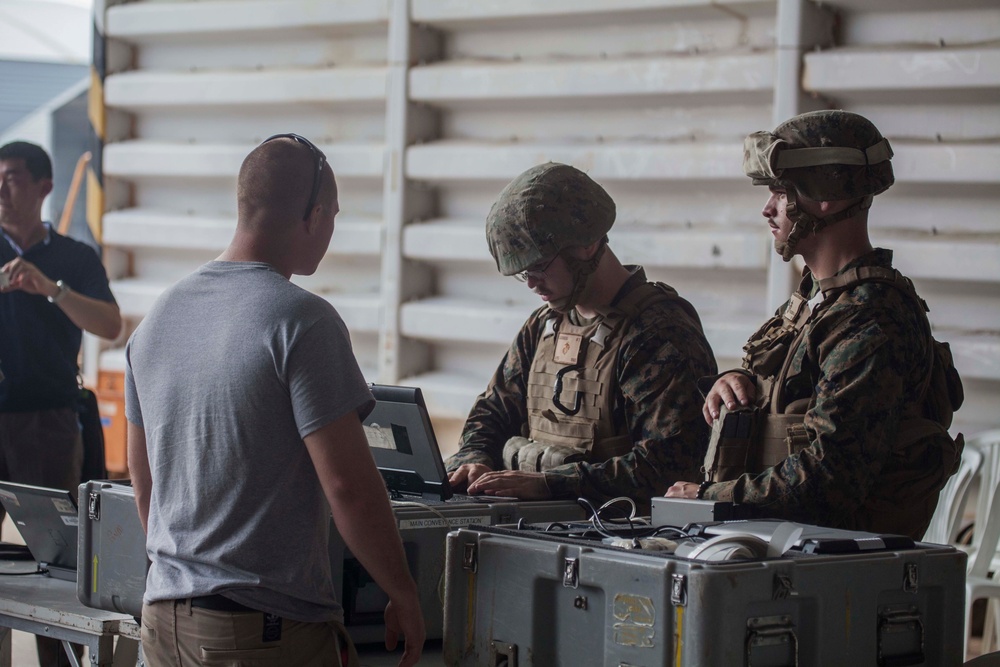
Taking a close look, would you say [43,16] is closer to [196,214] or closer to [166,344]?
[196,214]

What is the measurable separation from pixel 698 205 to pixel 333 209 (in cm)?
222

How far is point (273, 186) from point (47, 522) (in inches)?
50.2

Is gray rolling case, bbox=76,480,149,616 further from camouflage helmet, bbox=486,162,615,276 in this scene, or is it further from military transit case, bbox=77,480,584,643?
camouflage helmet, bbox=486,162,615,276

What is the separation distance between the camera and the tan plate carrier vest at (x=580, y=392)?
9.43 ft

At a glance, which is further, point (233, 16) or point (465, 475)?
point (233, 16)

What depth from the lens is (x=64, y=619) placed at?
264 centimetres

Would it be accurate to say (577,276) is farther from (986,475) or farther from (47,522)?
(986,475)

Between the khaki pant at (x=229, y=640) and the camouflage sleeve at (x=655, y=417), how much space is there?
0.79 metres

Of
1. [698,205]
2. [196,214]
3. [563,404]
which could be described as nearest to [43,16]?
[196,214]

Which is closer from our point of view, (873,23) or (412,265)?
(873,23)

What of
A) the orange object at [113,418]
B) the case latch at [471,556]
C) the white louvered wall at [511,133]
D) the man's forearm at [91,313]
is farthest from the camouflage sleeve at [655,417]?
the orange object at [113,418]

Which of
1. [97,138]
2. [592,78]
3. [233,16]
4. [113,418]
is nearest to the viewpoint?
[592,78]

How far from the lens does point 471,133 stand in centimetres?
474

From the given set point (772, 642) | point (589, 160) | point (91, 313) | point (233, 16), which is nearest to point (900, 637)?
point (772, 642)
